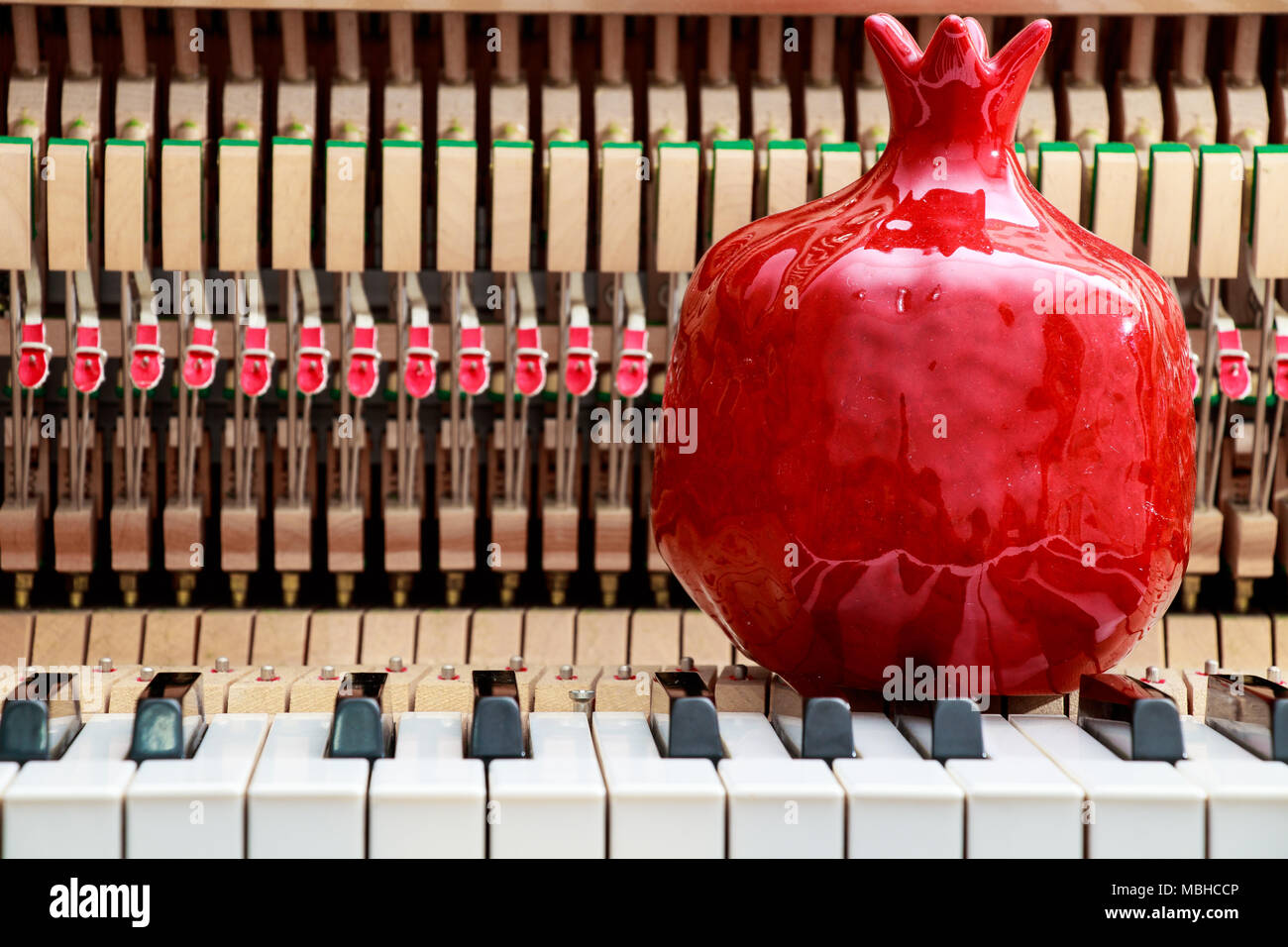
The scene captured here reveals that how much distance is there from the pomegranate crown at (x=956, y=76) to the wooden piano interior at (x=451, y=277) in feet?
5.01

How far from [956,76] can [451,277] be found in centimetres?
184

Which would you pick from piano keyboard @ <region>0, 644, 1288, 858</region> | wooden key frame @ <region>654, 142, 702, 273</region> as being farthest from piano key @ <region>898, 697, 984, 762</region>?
wooden key frame @ <region>654, 142, 702, 273</region>

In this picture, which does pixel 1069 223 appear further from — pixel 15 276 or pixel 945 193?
pixel 15 276

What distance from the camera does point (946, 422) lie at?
1.21 m

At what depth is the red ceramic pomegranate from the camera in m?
1.21

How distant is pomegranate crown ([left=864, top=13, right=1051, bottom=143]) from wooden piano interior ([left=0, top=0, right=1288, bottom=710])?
5.01ft

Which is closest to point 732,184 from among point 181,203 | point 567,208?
point 567,208

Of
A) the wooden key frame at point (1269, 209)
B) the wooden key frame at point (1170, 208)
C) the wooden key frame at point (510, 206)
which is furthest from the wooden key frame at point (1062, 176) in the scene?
the wooden key frame at point (510, 206)

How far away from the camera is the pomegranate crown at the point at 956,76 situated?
4.20ft

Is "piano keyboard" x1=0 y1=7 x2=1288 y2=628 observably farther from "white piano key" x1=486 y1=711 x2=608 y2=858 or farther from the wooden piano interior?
"white piano key" x1=486 y1=711 x2=608 y2=858

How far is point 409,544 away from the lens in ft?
9.84

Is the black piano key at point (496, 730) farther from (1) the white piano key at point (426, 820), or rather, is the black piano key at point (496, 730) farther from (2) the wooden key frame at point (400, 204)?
(2) the wooden key frame at point (400, 204)

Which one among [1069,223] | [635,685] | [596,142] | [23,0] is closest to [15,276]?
[23,0]

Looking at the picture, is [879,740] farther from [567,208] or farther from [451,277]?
[451,277]
